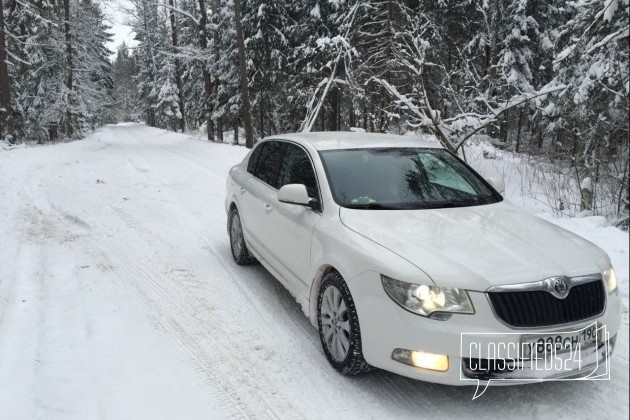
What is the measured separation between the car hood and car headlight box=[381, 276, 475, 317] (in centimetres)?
6

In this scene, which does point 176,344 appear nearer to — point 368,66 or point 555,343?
point 555,343

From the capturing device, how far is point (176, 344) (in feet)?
13.6

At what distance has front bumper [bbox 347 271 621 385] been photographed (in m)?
2.84

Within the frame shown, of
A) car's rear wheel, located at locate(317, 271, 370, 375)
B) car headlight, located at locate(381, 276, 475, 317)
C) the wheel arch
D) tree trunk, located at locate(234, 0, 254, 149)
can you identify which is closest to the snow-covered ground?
car's rear wheel, located at locate(317, 271, 370, 375)

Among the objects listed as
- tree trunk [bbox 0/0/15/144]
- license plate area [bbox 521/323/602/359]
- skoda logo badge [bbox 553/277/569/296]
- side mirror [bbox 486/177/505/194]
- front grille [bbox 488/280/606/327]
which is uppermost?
tree trunk [bbox 0/0/15/144]

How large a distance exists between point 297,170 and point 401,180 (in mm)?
1078

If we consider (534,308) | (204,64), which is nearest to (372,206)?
(534,308)

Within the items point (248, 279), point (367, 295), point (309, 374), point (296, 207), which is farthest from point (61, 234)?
point (367, 295)

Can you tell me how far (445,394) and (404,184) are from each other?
182cm

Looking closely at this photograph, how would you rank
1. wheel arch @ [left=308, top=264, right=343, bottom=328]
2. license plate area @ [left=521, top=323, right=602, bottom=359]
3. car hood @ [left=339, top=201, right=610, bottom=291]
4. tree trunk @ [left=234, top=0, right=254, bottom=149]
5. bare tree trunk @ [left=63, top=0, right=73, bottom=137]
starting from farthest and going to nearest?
bare tree trunk @ [left=63, top=0, right=73, bottom=137]
tree trunk @ [left=234, top=0, right=254, bottom=149]
wheel arch @ [left=308, top=264, right=343, bottom=328]
car hood @ [left=339, top=201, right=610, bottom=291]
license plate area @ [left=521, top=323, right=602, bottom=359]

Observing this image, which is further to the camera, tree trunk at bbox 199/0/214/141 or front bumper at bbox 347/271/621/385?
tree trunk at bbox 199/0/214/141

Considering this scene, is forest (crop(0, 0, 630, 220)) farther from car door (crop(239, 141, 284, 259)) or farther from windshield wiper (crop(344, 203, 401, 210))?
windshield wiper (crop(344, 203, 401, 210))

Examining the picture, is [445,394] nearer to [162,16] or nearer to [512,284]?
[512,284]

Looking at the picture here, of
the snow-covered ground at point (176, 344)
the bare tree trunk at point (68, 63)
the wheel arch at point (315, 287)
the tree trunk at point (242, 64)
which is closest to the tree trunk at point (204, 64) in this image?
the tree trunk at point (242, 64)
